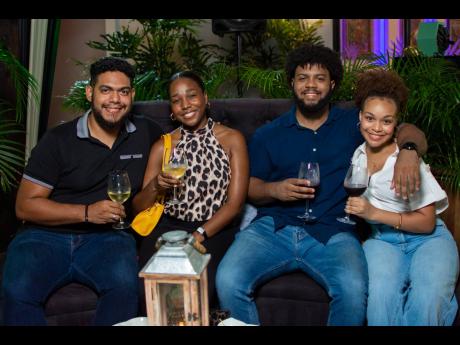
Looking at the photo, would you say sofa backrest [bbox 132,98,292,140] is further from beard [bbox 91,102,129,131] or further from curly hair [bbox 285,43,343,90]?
beard [bbox 91,102,129,131]

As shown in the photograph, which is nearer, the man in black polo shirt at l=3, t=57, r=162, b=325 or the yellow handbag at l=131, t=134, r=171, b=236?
the man in black polo shirt at l=3, t=57, r=162, b=325

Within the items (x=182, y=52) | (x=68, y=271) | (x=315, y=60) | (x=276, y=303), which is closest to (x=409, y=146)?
(x=315, y=60)

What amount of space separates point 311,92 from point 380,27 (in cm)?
461

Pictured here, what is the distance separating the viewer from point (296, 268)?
2.38 m

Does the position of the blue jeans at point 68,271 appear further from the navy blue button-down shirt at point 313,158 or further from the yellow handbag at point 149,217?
the navy blue button-down shirt at point 313,158

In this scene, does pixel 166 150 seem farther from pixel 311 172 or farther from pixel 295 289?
pixel 295 289

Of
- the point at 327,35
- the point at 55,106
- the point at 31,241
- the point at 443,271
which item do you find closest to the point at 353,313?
the point at 443,271

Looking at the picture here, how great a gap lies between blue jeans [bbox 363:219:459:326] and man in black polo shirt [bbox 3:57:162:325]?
0.94m

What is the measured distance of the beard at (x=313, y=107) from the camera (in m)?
2.59

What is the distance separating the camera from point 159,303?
5.19 feet

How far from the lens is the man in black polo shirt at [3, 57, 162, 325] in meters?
2.22

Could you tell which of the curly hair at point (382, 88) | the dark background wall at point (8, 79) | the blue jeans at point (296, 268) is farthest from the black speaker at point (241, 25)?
the blue jeans at point (296, 268)

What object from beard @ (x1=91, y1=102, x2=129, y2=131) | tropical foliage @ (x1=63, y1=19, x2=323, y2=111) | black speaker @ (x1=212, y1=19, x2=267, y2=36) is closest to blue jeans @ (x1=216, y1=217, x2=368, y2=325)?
beard @ (x1=91, y1=102, x2=129, y2=131)

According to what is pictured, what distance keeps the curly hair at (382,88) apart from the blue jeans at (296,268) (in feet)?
1.94
